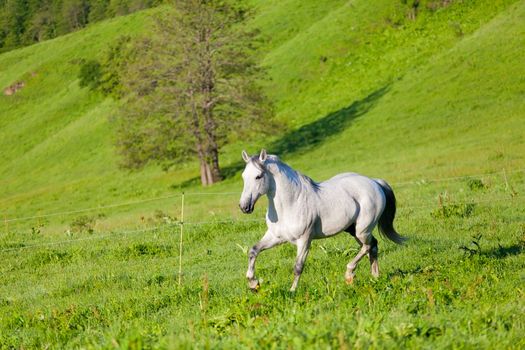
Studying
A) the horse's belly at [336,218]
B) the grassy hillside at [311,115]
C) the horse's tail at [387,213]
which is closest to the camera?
the horse's belly at [336,218]

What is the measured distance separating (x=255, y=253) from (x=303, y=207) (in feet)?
3.77

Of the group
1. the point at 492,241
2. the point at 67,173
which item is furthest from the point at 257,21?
the point at 492,241

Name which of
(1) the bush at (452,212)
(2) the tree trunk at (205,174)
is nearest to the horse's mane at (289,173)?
(1) the bush at (452,212)

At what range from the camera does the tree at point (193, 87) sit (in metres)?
42.4

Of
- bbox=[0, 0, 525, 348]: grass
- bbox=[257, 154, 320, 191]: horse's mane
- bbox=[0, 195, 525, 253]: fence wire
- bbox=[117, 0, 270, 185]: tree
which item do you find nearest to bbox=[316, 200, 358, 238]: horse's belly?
bbox=[257, 154, 320, 191]: horse's mane

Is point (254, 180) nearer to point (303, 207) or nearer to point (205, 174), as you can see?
point (303, 207)

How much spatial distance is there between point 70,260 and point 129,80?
27.0 m

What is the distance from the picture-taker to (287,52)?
2648 inches

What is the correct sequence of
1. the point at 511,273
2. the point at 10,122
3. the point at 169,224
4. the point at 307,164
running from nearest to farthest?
the point at 511,273 < the point at 169,224 < the point at 307,164 < the point at 10,122

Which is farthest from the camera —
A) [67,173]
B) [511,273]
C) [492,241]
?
[67,173]

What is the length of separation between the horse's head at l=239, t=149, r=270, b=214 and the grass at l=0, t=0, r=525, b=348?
1.59m

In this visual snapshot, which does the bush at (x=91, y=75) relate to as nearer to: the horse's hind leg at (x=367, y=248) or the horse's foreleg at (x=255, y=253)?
the horse's hind leg at (x=367, y=248)

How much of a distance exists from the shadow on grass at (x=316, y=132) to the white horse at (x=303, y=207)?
32.7 metres

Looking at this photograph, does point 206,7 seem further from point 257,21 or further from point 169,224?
point 257,21
